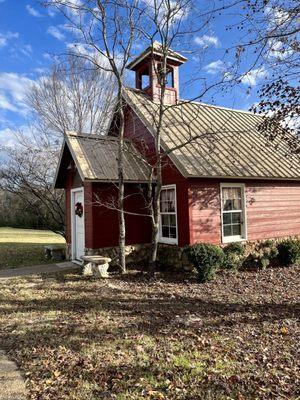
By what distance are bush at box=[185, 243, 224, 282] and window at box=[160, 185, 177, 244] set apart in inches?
58.1

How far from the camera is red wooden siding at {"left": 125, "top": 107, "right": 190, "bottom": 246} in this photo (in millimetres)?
10250

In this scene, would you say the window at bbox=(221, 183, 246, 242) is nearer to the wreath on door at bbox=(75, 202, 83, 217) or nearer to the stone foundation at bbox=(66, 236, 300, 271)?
the stone foundation at bbox=(66, 236, 300, 271)

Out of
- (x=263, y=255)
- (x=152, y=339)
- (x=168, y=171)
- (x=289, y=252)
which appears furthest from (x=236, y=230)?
(x=152, y=339)

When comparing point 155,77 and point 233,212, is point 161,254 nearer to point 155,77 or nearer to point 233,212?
point 233,212

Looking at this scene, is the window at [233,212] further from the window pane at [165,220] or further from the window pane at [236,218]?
the window pane at [165,220]

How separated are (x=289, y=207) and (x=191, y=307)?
7573 mm

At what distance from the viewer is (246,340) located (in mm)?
5316

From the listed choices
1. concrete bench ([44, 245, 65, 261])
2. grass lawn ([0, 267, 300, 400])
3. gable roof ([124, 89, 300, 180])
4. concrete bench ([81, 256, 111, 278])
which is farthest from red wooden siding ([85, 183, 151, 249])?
concrete bench ([44, 245, 65, 261])

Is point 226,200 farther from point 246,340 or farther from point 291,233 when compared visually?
point 246,340

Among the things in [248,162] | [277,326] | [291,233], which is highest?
[248,162]

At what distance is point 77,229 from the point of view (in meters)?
11.9

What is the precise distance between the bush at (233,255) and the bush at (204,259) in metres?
0.96

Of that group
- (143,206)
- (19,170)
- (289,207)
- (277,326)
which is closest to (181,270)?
(143,206)

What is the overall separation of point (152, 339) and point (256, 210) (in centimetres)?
770
